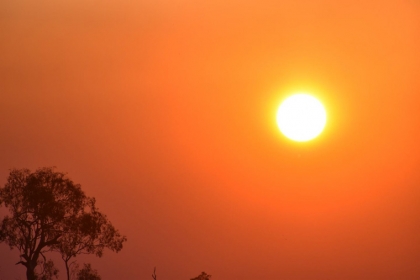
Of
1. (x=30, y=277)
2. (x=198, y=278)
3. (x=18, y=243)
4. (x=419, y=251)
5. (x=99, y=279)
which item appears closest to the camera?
(x=30, y=277)

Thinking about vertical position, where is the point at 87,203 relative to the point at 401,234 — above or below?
below

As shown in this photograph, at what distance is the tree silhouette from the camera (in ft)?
177

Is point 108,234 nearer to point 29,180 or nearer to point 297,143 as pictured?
point 29,180

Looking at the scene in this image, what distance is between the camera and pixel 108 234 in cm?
5791

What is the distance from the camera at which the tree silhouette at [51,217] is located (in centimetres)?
5388

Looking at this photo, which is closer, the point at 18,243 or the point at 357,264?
the point at 18,243

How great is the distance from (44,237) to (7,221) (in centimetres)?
422

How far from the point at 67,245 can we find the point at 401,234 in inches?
5730

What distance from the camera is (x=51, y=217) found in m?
54.5

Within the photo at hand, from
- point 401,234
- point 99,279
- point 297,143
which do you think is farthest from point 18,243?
point 401,234

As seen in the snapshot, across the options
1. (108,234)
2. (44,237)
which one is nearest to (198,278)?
(108,234)

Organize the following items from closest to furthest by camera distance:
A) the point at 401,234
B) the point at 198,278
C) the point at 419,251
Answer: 1. the point at 198,278
2. the point at 419,251
3. the point at 401,234

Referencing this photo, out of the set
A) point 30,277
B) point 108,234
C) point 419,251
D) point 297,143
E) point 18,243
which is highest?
A: point 297,143

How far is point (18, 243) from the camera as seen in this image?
177 ft
